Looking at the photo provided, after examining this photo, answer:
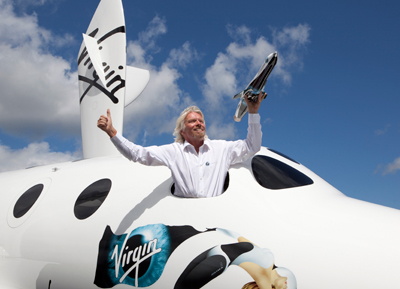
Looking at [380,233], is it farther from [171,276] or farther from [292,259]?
[171,276]

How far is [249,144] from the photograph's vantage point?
3.84m

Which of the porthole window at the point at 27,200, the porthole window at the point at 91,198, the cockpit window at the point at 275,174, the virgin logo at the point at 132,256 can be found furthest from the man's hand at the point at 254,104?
the porthole window at the point at 27,200

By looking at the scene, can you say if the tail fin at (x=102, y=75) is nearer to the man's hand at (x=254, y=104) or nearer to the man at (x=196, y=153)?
the man at (x=196, y=153)

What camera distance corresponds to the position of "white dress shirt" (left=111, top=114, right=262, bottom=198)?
3.75 meters

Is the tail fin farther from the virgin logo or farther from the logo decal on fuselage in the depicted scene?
the virgin logo

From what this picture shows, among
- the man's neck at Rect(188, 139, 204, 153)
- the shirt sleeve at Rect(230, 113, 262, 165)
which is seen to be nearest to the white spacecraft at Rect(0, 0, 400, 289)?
the shirt sleeve at Rect(230, 113, 262, 165)

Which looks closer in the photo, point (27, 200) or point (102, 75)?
point (27, 200)

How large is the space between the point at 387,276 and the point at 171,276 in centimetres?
199

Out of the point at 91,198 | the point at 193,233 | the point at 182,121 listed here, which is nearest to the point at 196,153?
the point at 182,121

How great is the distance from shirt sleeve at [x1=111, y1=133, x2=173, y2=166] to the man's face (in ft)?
1.09

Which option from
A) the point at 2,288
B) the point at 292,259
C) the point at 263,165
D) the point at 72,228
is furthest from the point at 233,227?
the point at 2,288

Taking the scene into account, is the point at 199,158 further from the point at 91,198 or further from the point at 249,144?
the point at 91,198

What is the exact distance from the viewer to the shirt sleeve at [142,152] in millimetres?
3803

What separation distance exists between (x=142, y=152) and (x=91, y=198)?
1.21 meters
